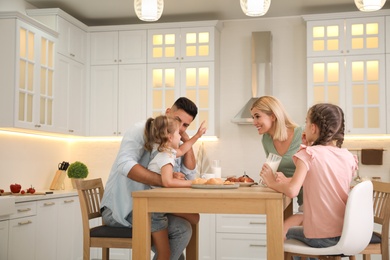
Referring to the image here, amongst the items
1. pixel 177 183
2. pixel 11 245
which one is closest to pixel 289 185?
pixel 177 183

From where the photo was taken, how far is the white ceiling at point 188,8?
18.2ft

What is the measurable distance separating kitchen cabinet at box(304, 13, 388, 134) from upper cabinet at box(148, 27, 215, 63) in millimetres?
1031

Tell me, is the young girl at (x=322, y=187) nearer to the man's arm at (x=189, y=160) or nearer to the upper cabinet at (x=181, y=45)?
the man's arm at (x=189, y=160)

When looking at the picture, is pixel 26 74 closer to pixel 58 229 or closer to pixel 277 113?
pixel 58 229

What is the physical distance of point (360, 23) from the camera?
18.2 feet

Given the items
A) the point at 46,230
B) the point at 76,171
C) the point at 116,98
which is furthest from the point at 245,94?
the point at 46,230

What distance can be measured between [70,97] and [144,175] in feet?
9.48

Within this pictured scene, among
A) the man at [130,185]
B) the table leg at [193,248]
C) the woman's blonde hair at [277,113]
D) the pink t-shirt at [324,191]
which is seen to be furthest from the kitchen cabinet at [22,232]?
the pink t-shirt at [324,191]

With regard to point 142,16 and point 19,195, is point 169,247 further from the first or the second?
point 19,195

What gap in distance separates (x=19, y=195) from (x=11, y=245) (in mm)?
476

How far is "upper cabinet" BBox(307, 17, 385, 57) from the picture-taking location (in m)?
5.52

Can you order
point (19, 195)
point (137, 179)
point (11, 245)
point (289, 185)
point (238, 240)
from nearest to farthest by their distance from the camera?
point (289, 185) → point (137, 179) → point (11, 245) → point (19, 195) → point (238, 240)

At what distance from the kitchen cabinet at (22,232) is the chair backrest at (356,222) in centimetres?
257

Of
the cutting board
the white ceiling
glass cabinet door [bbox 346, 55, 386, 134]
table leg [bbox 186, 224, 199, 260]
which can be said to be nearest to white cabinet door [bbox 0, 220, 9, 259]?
table leg [bbox 186, 224, 199, 260]
